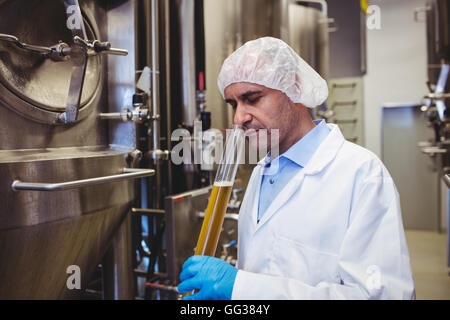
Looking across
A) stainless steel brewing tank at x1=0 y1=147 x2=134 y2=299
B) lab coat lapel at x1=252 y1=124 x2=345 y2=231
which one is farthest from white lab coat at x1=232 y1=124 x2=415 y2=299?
stainless steel brewing tank at x1=0 y1=147 x2=134 y2=299

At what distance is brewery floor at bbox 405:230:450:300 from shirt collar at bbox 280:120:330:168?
86.8 inches

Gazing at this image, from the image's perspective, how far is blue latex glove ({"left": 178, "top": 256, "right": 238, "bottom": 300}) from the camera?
76 cm

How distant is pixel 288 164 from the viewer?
982mm

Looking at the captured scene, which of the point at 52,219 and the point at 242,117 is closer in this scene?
the point at 242,117

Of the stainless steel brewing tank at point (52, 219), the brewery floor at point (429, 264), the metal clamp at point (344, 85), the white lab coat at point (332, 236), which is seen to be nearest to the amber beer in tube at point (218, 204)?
the white lab coat at point (332, 236)

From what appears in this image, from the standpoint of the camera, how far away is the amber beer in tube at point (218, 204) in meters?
0.81

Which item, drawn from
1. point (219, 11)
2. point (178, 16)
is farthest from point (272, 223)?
point (219, 11)

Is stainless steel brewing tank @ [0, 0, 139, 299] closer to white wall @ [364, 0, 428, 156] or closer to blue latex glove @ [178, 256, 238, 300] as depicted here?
blue latex glove @ [178, 256, 238, 300]

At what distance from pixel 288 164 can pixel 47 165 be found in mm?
655

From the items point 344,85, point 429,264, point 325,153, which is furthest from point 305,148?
point 344,85

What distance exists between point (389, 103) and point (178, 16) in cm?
377

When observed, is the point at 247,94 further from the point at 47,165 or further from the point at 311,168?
the point at 47,165

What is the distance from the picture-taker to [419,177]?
14.9 feet

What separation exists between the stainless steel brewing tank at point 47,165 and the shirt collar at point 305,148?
622 mm
